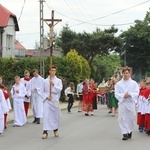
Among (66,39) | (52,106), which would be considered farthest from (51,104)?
(66,39)

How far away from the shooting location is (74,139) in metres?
13.0

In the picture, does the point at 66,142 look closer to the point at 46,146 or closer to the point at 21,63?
the point at 46,146

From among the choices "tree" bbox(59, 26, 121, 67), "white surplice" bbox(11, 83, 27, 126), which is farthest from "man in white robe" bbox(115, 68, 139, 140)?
"tree" bbox(59, 26, 121, 67)

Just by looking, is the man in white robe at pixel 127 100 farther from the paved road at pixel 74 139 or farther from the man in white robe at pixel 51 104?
the man in white robe at pixel 51 104

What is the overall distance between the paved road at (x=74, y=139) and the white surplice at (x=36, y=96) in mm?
1185

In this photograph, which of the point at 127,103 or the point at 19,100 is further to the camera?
the point at 19,100

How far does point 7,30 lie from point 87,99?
25439 millimetres

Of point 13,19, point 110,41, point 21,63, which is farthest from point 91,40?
point 21,63

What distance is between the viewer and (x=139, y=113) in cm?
1497

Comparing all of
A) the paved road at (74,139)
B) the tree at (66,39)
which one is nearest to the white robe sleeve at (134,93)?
the paved road at (74,139)

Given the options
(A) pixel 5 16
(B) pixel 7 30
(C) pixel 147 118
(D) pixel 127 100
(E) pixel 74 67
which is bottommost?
(C) pixel 147 118

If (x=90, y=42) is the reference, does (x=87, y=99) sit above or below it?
below

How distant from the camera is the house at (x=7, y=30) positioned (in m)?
45.8

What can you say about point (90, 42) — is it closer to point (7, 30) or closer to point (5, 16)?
point (7, 30)
